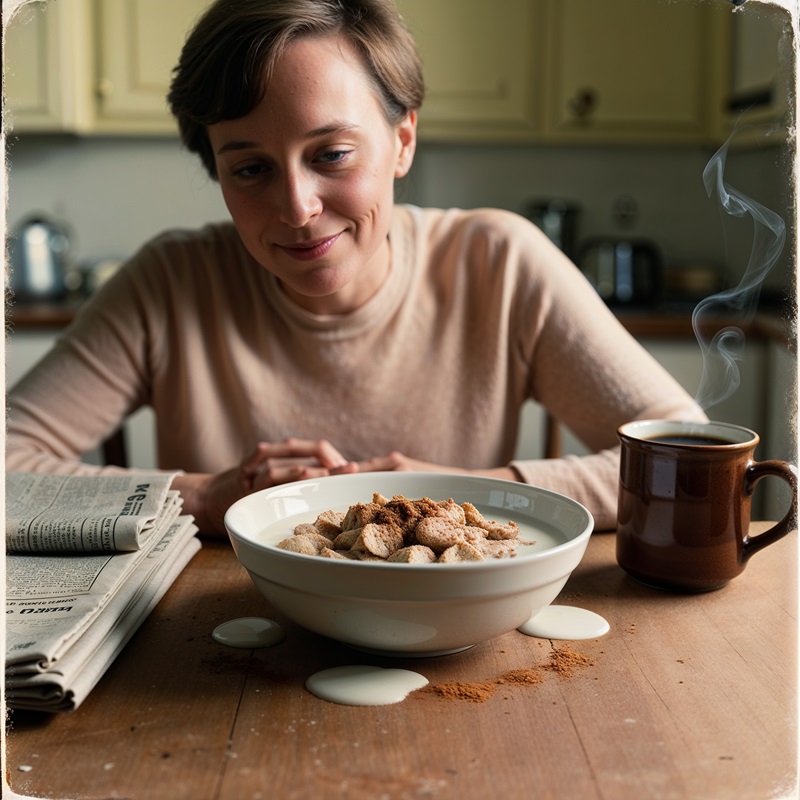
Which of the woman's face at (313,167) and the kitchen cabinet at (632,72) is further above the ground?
the kitchen cabinet at (632,72)

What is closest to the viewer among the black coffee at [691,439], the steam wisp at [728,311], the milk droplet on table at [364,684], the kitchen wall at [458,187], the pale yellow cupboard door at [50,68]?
the milk droplet on table at [364,684]

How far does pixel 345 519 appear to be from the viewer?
0.82 meters

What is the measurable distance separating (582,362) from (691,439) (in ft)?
1.44

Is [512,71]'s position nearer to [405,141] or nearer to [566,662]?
[405,141]

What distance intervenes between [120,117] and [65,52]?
25 centimetres

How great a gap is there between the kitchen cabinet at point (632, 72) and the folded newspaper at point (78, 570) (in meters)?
2.42

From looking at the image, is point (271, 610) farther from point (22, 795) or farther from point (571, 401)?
point (571, 401)

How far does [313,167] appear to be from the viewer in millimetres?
1180

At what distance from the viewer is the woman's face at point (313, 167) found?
1.14 m

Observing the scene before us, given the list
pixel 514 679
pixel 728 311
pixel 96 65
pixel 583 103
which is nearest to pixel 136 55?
pixel 96 65

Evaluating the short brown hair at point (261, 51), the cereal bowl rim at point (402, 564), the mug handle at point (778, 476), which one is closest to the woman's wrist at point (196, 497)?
the cereal bowl rim at point (402, 564)

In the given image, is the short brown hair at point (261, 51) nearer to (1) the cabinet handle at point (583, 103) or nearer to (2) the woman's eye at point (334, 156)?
(2) the woman's eye at point (334, 156)

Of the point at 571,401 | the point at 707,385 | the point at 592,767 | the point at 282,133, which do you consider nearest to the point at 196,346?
the point at 282,133

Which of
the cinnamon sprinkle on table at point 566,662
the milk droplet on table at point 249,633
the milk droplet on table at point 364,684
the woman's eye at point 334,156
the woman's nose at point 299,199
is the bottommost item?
the milk droplet on table at point 249,633
